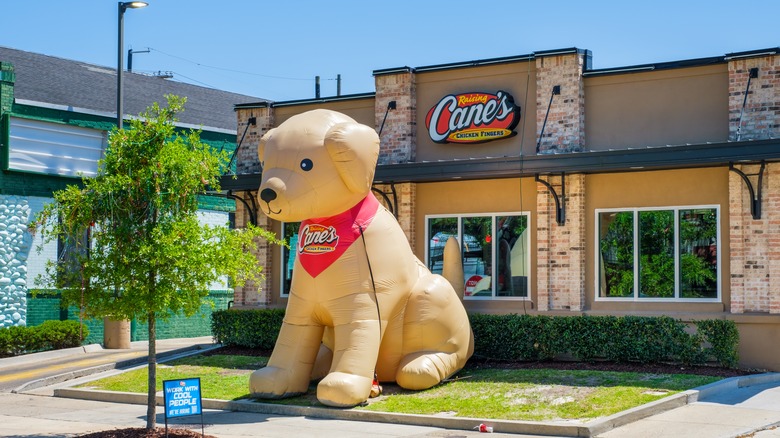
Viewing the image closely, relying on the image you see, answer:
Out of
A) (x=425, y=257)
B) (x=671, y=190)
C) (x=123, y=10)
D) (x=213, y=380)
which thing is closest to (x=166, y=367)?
(x=213, y=380)

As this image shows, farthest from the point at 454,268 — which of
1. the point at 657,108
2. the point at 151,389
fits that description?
the point at 151,389

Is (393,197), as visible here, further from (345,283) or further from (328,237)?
(345,283)

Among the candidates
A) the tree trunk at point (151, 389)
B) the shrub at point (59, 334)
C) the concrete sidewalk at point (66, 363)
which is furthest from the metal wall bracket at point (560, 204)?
the shrub at point (59, 334)

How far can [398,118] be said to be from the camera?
63.5 feet

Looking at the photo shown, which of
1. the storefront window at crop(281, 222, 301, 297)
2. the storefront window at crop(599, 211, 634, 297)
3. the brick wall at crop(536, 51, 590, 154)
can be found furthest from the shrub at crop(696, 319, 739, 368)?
the storefront window at crop(281, 222, 301, 297)

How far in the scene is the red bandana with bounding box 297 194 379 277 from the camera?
13.9m

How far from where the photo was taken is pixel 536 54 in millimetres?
17906

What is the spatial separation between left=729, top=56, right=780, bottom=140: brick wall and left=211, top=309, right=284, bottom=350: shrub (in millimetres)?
8837

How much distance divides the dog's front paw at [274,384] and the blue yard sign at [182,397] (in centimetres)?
300

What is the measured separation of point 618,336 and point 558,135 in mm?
3815

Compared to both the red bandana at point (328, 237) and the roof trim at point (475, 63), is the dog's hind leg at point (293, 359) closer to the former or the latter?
the red bandana at point (328, 237)

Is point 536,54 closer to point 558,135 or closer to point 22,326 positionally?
point 558,135

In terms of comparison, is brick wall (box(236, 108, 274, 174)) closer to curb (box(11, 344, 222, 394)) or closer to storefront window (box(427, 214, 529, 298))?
curb (box(11, 344, 222, 394))

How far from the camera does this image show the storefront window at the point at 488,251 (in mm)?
18094
